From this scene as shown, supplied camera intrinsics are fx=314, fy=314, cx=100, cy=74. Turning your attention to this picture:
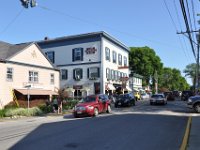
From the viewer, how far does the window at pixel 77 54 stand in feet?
160

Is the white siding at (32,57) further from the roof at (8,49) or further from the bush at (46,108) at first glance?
the bush at (46,108)

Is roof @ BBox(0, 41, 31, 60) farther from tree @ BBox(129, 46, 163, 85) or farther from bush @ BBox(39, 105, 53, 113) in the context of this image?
tree @ BBox(129, 46, 163, 85)

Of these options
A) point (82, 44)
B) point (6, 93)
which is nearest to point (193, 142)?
point (6, 93)

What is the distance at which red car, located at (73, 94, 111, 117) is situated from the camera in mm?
22109

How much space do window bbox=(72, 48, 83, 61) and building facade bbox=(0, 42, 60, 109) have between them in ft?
32.9

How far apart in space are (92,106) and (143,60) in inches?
2345

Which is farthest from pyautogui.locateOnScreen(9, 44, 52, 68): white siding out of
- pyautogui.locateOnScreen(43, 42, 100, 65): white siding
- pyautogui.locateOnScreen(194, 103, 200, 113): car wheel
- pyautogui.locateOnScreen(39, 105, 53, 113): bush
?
pyautogui.locateOnScreen(194, 103, 200, 113): car wheel

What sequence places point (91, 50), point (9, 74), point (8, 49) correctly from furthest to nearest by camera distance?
point (91, 50) < point (8, 49) < point (9, 74)

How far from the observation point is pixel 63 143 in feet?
35.0

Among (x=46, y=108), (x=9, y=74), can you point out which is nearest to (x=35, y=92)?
(x=9, y=74)

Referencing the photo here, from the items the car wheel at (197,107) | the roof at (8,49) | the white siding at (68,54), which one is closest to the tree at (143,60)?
the white siding at (68,54)

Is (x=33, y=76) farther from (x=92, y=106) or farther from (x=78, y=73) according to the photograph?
(x=78, y=73)

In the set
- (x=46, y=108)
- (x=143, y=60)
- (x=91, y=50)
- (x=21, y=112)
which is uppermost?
(x=143, y=60)

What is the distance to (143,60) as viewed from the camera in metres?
80.6
